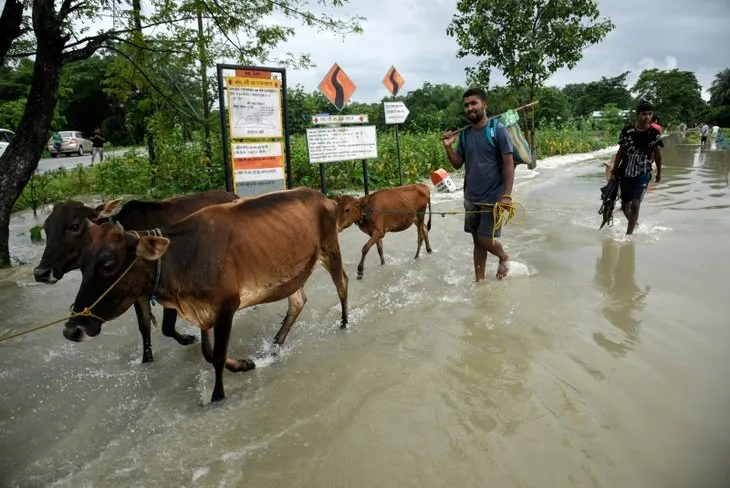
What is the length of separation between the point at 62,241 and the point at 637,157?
6.99 meters

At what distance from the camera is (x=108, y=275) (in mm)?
2967

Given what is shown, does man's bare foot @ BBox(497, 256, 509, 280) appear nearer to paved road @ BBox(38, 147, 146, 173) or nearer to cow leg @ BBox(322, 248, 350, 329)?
cow leg @ BBox(322, 248, 350, 329)

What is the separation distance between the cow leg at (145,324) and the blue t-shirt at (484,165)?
3.41m

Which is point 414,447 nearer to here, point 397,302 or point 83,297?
point 83,297

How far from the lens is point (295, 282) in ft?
13.2

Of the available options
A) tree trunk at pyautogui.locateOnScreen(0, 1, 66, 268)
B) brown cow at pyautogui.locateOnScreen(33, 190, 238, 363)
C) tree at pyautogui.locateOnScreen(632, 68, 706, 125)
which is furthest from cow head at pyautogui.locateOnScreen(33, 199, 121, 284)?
tree at pyautogui.locateOnScreen(632, 68, 706, 125)

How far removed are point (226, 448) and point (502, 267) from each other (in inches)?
149

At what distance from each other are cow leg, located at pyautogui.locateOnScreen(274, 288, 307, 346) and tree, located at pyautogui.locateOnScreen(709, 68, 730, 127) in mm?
74088

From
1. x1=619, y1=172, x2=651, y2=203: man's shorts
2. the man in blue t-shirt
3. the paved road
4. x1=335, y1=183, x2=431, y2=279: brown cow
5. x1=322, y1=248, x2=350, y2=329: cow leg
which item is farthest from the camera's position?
the paved road

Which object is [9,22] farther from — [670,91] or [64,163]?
[670,91]

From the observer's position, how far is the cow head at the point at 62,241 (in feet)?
12.7

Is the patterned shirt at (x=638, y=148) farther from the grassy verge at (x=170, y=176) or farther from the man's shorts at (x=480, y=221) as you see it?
the grassy verge at (x=170, y=176)

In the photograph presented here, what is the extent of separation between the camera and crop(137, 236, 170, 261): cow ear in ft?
9.64

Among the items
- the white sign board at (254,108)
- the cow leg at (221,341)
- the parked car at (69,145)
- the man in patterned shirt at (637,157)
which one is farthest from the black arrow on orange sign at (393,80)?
the parked car at (69,145)
